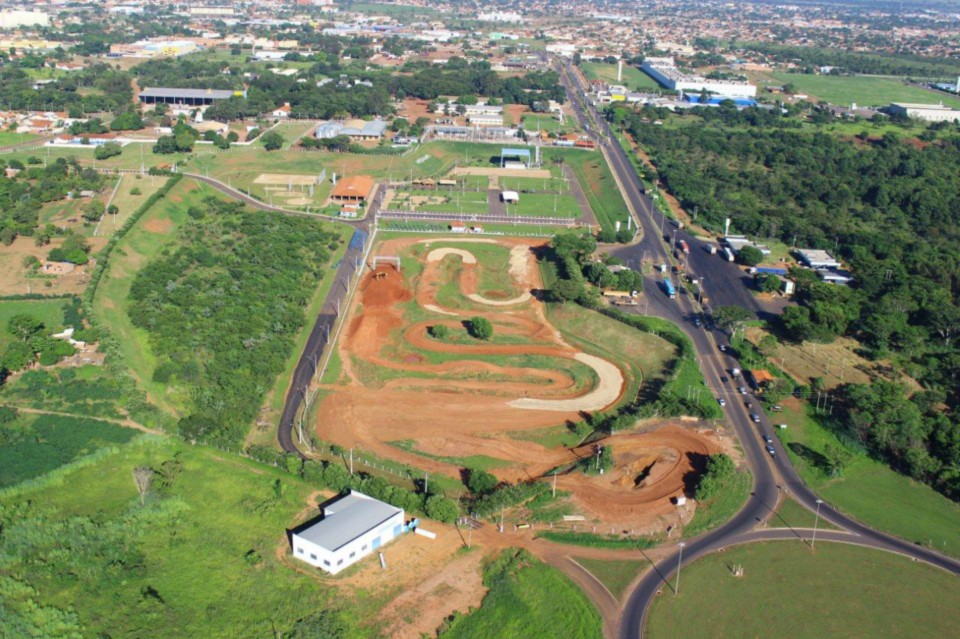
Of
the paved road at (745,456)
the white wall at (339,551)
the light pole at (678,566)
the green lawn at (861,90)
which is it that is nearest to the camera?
the light pole at (678,566)

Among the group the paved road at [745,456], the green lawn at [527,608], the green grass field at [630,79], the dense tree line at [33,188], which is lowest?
the green lawn at [527,608]

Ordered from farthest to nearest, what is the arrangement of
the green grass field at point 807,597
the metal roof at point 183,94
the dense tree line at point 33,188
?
the metal roof at point 183,94
the dense tree line at point 33,188
the green grass field at point 807,597

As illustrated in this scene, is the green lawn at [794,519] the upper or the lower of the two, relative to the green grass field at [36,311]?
upper

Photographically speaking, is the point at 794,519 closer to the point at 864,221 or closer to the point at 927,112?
the point at 864,221

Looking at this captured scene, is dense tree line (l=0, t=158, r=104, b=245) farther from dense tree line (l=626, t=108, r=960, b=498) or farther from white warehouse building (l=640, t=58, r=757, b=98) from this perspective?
white warehouse building (l=640, t=58, r=757, b=98)

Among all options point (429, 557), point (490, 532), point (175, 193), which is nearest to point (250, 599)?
point (429, 557)

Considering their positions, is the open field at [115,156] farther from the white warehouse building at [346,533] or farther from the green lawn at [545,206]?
the white warehouse building at [346,533]

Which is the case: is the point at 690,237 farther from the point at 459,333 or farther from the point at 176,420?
the point at 176,420

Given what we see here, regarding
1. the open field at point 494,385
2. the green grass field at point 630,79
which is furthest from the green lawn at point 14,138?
the green grass field at point 630,79
